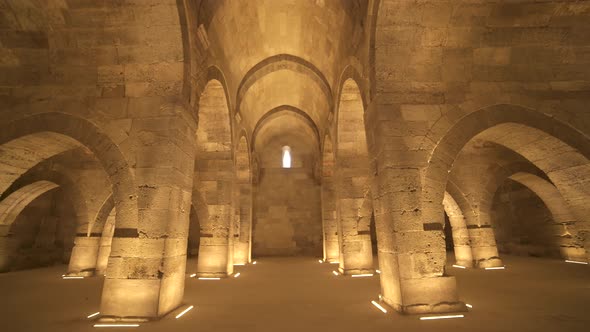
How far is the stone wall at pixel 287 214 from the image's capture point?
610 inches

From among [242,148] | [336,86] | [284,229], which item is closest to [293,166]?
[284,229]

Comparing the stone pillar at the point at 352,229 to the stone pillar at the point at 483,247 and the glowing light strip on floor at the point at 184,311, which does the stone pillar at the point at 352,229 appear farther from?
the glowing light strip on floor at the point at 184,311

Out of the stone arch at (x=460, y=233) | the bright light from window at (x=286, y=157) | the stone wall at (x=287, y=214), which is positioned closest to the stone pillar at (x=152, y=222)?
the stone arch at (x=460, y=233)

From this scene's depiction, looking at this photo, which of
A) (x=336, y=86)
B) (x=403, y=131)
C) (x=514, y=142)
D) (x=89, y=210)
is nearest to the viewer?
(x=403, y=131)

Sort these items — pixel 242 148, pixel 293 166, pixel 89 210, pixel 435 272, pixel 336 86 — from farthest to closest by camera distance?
1. pixel 293 166
2. pixel 242 148
3. pixel 89 210
4. pixel 336 86
5. pixel 435 272

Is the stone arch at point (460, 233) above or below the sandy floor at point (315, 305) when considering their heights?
above

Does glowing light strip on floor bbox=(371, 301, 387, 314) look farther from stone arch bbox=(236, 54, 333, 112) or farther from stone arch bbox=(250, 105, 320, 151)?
stone arch bbox=(250, 105, 320, 151)

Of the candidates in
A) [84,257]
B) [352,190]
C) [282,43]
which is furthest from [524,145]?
[84,257]

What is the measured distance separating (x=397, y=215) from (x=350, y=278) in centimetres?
390

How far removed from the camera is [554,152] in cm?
498

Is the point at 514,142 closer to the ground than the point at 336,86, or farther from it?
closer to the ground

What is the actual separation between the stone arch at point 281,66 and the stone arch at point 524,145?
16.4 ft

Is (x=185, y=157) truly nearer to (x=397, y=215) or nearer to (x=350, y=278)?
(x=397, y=215)

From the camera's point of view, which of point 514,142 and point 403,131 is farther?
point 514,142
